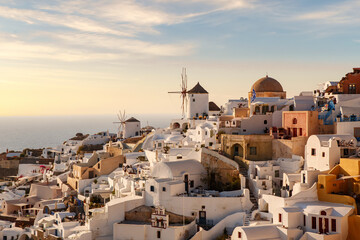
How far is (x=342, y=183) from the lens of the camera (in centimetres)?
2589

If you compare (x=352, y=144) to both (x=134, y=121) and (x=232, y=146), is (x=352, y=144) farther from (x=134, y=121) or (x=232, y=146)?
(x=134, y=121)

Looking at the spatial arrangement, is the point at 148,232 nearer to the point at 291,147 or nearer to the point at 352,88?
the point at 291,147

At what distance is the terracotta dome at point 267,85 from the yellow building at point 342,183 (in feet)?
58.8

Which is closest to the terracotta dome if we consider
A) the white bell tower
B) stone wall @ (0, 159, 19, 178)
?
the white bell tower

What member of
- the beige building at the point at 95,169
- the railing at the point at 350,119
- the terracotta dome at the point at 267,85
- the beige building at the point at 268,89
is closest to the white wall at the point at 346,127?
the railing at the point at 350,119

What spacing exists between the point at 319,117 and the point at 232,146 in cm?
705

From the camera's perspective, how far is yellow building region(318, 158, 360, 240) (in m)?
25.0

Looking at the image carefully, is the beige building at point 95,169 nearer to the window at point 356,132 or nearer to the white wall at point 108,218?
the white wall at point 108,218

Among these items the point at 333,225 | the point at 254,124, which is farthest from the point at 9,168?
the point at 333,225

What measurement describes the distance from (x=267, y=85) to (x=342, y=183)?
1925cm

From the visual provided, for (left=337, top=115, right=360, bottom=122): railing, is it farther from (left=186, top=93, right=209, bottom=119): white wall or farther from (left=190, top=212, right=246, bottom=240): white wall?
(left=186, top=93, right=209, bottom=119): white wall

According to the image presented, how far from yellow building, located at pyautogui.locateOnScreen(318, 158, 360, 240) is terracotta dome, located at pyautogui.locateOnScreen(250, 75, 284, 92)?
17935 mm

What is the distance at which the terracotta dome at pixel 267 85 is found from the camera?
43.6 m

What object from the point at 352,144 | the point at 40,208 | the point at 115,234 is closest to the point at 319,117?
the point at 352,144
